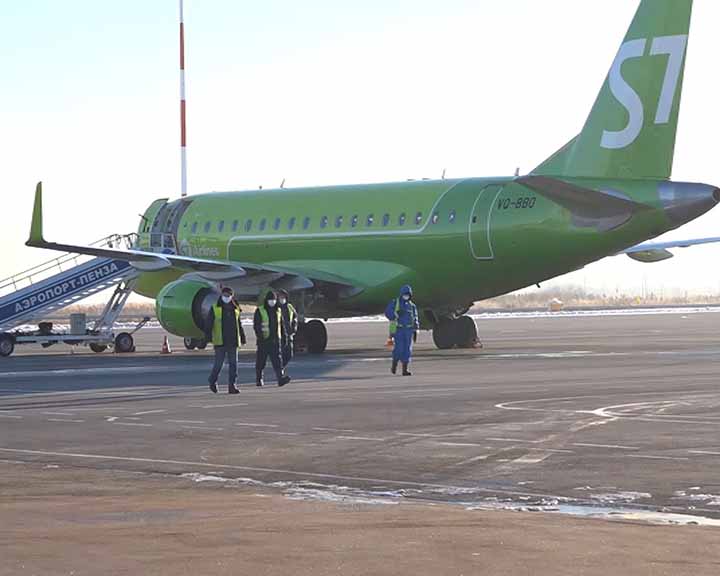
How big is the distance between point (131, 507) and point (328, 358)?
83.2 ft

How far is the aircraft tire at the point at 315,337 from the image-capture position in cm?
4038

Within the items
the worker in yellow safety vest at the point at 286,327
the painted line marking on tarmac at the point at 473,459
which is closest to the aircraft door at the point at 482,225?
the worker in yellow safety vest at the point at 286,327

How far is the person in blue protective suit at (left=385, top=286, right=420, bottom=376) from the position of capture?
29.3 meters

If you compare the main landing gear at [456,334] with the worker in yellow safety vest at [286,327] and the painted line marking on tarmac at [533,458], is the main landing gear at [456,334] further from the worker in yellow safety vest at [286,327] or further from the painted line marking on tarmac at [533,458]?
the painted line marking on tarmac at [533,458]

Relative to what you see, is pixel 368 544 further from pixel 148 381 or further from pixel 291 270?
pixel 291 270

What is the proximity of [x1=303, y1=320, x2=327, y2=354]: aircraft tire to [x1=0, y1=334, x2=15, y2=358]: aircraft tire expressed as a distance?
28.6 ft

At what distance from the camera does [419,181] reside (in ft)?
131

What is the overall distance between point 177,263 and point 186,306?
158 cm

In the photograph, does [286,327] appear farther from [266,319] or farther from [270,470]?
A: [270,470]

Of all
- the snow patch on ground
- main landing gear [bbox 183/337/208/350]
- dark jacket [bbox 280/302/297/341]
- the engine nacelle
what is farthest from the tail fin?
the snow patch on ground

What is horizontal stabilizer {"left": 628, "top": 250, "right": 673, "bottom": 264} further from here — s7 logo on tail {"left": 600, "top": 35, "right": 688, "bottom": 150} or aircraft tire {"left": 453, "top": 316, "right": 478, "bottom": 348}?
s7 logo on tail {"left": 600, "top": 35, "right": 688, "bottom": 150}

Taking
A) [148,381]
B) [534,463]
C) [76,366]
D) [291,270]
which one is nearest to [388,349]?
[291,270]

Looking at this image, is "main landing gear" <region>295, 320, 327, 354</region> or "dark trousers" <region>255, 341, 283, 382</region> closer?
"dark trousers" <region>255, 341, 283, 382</region>

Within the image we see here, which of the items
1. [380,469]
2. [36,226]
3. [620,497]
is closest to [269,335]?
[36,226]
